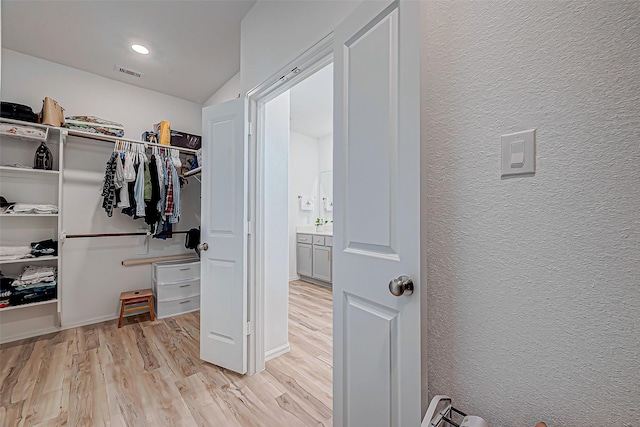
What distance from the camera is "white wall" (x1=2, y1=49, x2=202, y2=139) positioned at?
2486mm

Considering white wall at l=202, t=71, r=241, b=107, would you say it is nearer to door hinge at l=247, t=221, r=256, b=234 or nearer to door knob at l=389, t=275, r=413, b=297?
door hinge at l=247, t=221, r=256, b=234

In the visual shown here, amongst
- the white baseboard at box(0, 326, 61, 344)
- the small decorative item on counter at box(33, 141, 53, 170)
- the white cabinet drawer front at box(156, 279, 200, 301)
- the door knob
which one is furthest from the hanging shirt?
the door knob

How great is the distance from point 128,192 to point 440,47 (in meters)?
2.99

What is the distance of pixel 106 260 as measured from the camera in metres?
2.93

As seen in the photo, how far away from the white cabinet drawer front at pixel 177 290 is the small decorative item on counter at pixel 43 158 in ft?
4.98

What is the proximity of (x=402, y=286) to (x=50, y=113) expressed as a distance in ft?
10.8

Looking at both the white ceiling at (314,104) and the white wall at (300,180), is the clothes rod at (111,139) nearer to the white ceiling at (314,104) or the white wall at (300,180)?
the white ceiling at (314,104)

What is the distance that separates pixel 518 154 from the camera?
0.74 m

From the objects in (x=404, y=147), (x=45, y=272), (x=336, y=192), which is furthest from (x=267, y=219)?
(x=45, y=272)

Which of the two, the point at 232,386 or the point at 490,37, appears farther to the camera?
the point at 232,386

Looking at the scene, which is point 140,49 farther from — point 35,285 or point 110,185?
point 35,285

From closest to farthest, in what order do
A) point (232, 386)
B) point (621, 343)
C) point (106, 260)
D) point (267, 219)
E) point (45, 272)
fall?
point (621, 343) → point (232, 386) → point (267, 219) → point (45, 272) → point (106, 260)

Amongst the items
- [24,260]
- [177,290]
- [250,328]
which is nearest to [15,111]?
[24,260]

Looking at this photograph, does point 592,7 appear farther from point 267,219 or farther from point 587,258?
point 267,219
